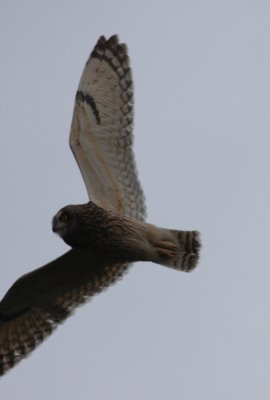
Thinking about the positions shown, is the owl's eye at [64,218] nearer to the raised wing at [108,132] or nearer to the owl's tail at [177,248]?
the raised wing at [108,132]

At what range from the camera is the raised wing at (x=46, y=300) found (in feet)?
33.4

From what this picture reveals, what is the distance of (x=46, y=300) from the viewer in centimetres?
1037

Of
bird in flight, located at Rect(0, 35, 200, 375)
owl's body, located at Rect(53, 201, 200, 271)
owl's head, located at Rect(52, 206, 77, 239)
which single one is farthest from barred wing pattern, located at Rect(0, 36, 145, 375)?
owl's head, located at Rect(52, 206, 77, 239)

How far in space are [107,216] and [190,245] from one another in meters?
0.95

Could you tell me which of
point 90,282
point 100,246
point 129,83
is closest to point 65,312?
point 90,282

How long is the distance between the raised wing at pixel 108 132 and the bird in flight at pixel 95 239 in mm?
11

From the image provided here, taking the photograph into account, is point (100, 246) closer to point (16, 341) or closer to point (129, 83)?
point (16, 341)

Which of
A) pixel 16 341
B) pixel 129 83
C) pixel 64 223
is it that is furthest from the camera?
pixel 129 83

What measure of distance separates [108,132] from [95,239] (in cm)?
150

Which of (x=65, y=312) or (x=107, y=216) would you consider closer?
(x=107, y=216)

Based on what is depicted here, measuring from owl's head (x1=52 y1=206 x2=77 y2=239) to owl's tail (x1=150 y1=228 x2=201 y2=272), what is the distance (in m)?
0.83

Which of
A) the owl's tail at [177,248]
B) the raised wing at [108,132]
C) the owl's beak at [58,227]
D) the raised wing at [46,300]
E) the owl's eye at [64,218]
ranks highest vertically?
the raised wing at [108,132]

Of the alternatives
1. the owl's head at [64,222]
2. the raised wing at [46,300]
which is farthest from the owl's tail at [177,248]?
the owl's head at [64,222]

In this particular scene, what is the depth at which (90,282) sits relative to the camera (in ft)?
34.0
